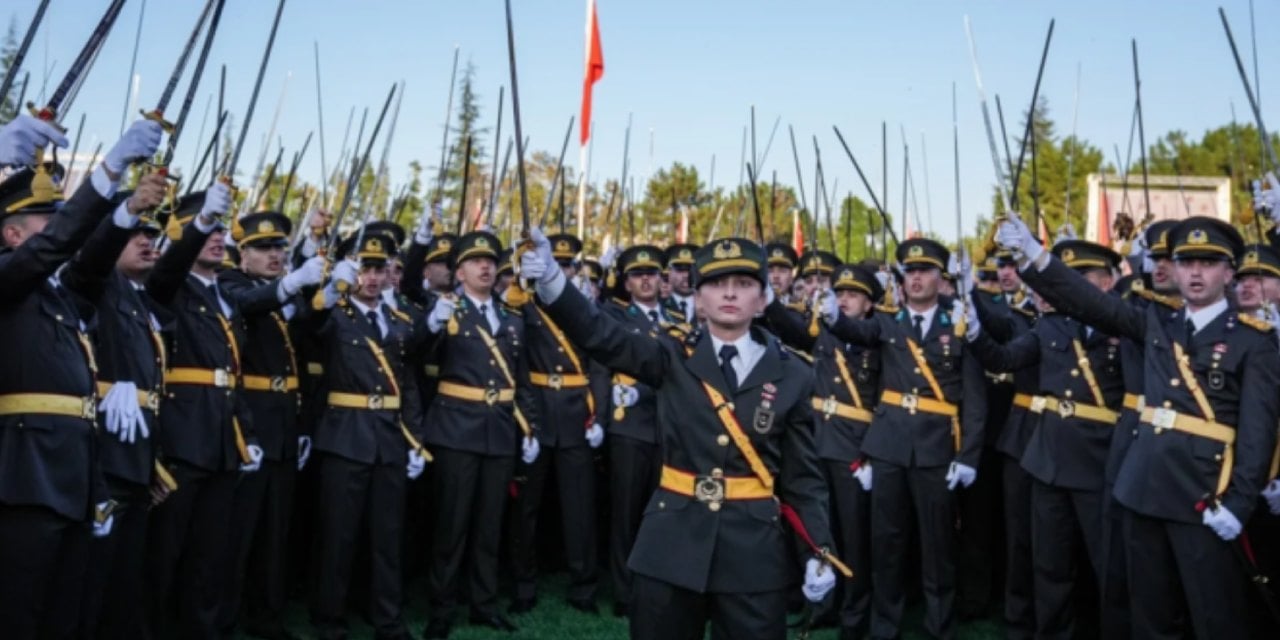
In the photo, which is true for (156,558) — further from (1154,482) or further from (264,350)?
(1154,482)

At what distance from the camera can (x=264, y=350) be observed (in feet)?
23.6

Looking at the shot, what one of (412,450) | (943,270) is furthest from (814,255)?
(412,450)

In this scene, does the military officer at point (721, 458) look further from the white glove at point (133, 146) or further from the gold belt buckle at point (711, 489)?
the white glove at point (133, 146)

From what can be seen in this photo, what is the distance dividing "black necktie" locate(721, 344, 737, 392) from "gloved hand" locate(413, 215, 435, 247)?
395 centimetres

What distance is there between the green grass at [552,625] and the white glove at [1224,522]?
2845mm

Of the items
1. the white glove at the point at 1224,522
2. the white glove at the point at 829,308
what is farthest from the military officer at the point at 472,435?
the white glove at the point at 1224,522

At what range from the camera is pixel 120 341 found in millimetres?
5277

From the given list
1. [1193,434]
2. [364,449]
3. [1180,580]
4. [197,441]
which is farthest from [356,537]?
[1193,434]

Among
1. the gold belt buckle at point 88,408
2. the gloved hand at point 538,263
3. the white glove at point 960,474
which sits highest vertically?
the gloved hand at point 538,263

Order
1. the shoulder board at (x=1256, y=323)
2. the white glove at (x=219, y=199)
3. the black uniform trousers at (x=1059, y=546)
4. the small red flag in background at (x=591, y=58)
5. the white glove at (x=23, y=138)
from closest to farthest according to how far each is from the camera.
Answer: the white glove at (x=23, y=138), the white glove at (x=219, y=199), the shoulder board at (x=1256, y=323), the black uniform trousers at (x=1059, y=546), the small red flag in background at (x=591, y=58)

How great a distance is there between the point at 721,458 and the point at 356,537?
3479 millimetres

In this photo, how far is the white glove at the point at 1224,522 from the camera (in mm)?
5285

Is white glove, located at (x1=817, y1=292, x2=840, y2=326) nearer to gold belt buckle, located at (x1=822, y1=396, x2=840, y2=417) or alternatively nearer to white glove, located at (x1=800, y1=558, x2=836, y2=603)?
gold belt buckle, located at (x1=822, y1=396, x2=840, y2=417)

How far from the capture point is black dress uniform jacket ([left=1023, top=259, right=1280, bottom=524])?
5.39 metres
